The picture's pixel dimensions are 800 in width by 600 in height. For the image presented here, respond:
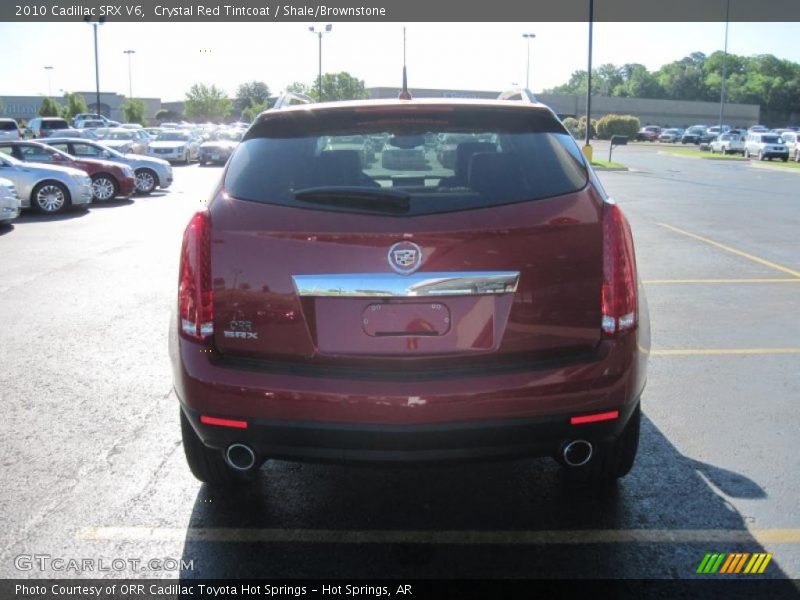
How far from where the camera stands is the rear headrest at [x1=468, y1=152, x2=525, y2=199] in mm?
3326

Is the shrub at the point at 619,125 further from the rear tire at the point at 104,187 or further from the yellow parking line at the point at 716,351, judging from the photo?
the yellow parking line at the point at 716,351

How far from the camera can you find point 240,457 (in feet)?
11.0

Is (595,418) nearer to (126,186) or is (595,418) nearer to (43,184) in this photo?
(43,184)

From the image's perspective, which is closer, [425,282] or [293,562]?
[425,282]

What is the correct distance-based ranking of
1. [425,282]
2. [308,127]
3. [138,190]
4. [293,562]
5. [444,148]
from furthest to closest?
[138,190] → [444,148] → [308,127] → [293,562] → [425,282]

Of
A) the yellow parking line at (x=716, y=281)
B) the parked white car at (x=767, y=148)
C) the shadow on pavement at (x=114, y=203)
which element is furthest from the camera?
the parked white car at (x=767, y=148)

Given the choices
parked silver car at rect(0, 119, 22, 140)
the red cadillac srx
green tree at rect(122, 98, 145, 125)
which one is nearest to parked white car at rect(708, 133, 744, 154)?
parked silver car at rect(0, 119, 22, 140)

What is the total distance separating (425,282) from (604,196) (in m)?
0.92

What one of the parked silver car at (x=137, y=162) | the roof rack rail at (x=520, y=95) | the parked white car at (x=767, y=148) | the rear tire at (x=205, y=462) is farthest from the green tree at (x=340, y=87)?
the rear tire at (x=205, y=462)

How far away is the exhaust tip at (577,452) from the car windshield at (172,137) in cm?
3859

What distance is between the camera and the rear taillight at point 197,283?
3295 millimetres

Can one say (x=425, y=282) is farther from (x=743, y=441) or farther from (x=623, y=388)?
(x=743, y=441)

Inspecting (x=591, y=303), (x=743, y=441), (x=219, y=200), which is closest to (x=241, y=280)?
(x=219, y=200)

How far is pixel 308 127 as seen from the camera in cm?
361
